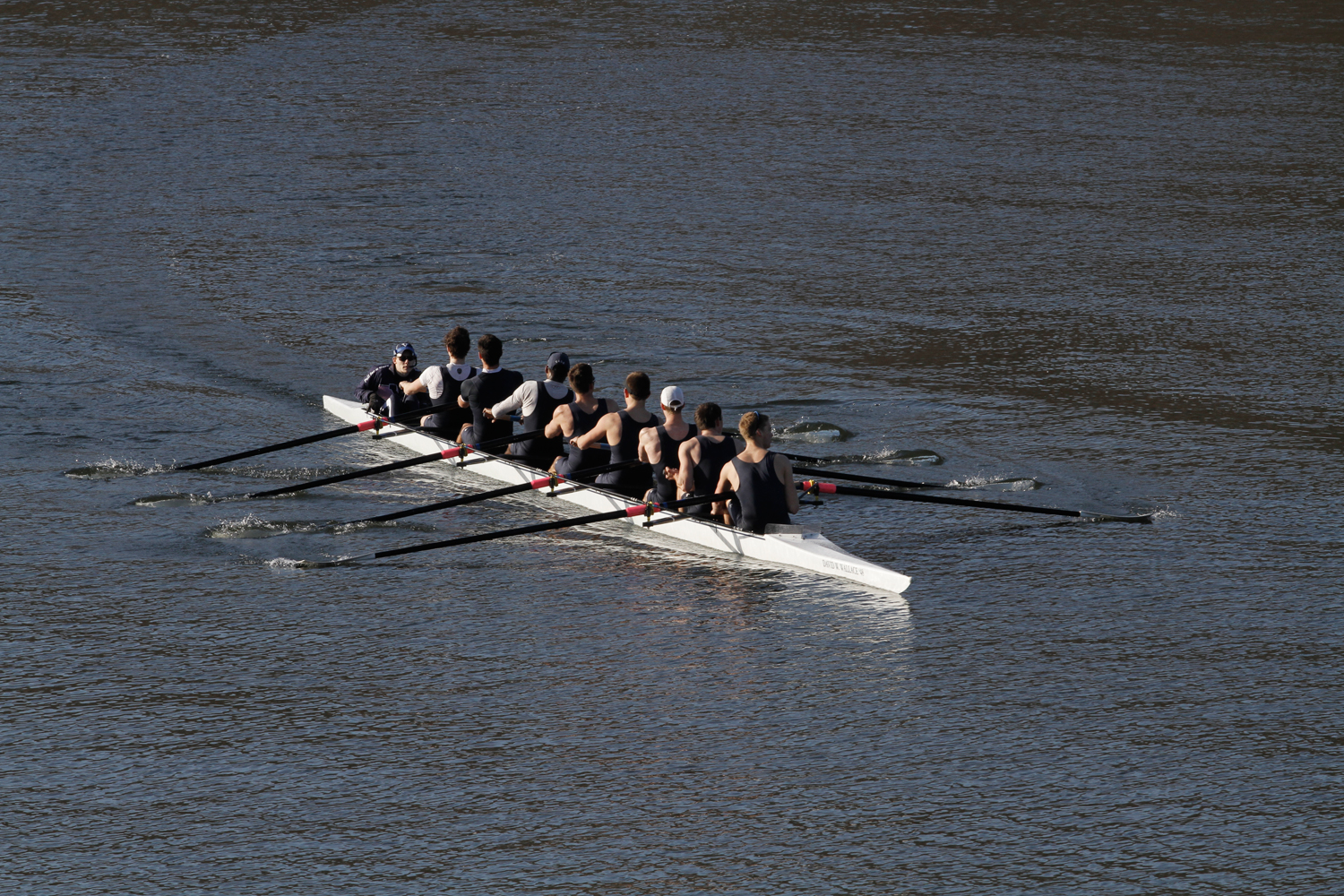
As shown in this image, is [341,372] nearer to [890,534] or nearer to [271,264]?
[271,264]

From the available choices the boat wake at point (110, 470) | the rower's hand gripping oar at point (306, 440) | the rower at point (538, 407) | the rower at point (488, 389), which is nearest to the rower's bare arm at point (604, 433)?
the rower at point (538, 407)

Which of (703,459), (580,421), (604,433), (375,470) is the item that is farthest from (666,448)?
(375,470)

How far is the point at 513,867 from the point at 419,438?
9.68 m

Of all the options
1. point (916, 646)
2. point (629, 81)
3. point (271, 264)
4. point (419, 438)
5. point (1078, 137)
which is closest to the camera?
point (916, 646)

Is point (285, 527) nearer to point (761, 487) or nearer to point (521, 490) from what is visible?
point (521, 490)

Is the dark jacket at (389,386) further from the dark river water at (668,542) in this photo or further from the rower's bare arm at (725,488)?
the rower's bare arm at (725,488)

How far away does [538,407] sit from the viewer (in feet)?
55.7

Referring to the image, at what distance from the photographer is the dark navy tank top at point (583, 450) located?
54.3 ft

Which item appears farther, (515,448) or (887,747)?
(515,448)

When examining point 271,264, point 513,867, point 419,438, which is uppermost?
point 271,264

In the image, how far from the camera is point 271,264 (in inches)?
1064

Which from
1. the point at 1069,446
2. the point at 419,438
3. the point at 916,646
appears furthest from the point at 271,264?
the point at 916,646

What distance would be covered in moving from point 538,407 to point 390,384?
2.94 metres

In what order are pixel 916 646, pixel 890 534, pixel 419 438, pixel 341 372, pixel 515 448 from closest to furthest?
pixel 916 646
pixel 890 534
pixel 515 448
pixel 419 438
pixel 341 372
